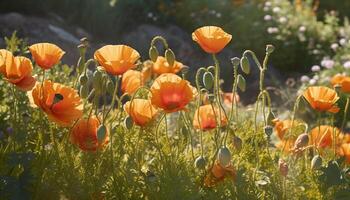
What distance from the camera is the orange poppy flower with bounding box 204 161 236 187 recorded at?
2.17 m

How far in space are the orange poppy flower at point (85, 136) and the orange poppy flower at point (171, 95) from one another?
0.23 meters

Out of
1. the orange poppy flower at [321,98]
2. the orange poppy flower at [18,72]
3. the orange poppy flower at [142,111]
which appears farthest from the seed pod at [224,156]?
the orange poppy flower at [18,72]

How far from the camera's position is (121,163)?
7.71ft

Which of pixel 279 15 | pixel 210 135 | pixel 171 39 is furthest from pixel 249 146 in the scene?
pixel 279 15

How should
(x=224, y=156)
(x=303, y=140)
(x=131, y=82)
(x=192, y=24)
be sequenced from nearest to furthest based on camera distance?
(x=224, y=156)
(x=303, y=140)
(x=131, y=82)
(x=192, y=24)

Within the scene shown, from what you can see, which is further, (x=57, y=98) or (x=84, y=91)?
(x=84, y=91)

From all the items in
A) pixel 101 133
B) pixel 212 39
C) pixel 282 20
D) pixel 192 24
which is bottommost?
pixel 192 24

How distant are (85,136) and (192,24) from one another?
5542mm

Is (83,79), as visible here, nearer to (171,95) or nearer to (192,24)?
(171,95)

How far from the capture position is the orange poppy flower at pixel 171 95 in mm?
2098

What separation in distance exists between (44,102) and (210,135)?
0.73 meters

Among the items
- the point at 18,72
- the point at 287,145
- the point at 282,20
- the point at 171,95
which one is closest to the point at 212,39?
the point at 171,95

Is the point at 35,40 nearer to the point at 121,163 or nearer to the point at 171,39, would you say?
the point at 171,39

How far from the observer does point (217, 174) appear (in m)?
2.19
